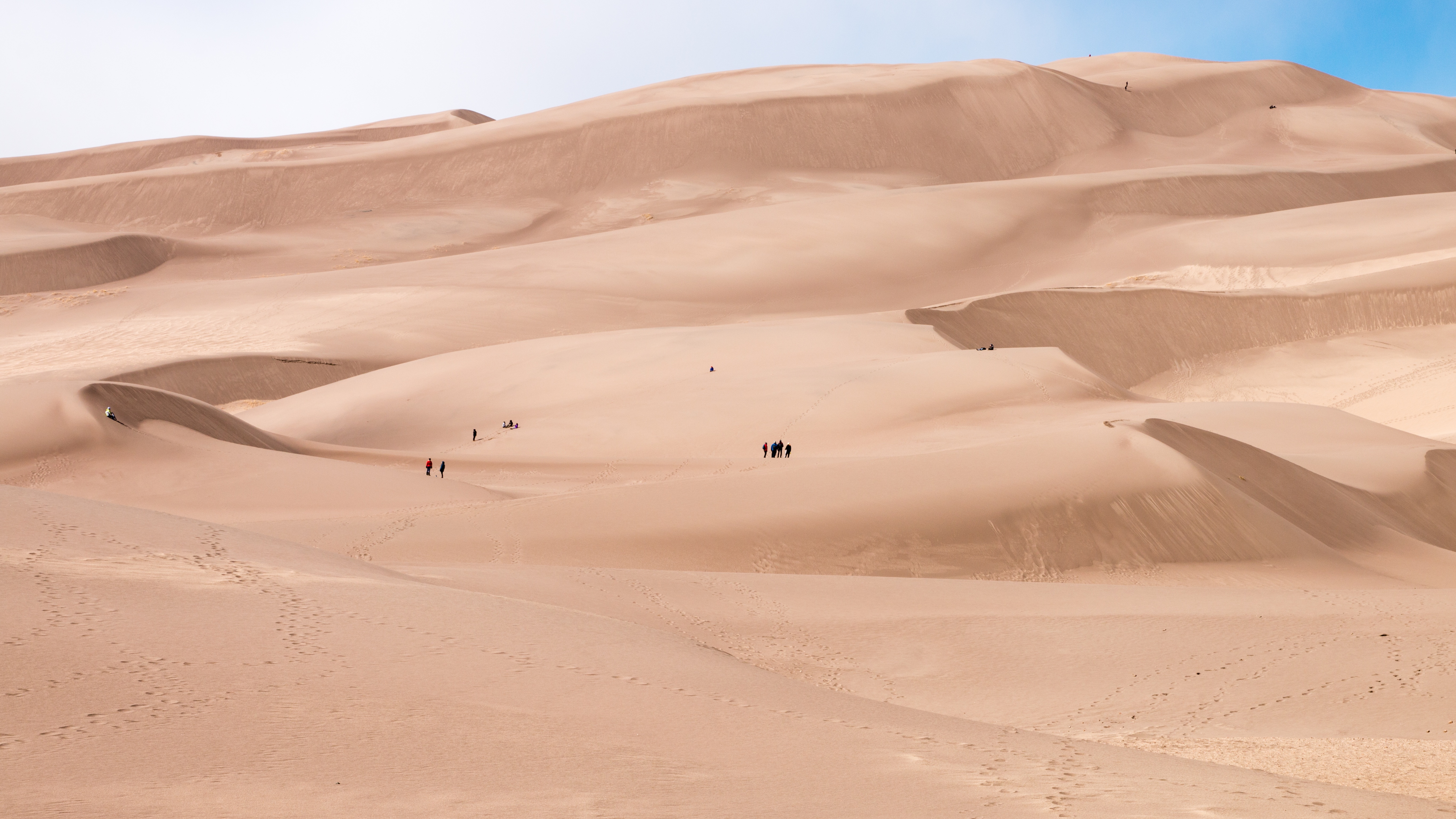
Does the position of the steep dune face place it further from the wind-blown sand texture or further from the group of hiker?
the group of hiker

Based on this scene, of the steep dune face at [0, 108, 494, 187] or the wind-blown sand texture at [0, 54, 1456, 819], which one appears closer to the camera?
the wind-blown sand texture at [0, 54, 1456, 819]

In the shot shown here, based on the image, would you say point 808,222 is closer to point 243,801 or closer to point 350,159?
point 350,159

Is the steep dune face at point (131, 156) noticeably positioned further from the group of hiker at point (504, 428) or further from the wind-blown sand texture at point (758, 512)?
the group of hiker at point (504, 428)

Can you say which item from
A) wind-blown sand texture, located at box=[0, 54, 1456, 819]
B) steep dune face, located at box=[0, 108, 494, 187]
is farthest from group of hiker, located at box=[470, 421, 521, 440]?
steep dune face, located at box=[0, 108, 494, 187]

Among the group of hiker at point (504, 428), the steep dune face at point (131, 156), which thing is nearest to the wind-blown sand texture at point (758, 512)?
the group of hiker at point (504, 428)

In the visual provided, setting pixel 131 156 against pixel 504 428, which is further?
pixel 131 156

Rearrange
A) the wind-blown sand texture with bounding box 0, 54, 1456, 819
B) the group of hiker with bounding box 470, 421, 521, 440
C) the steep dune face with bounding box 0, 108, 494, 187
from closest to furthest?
the wind-blown sand texture with bounding box 0, 54, 1456, 819, the group of hiker with bounding box 470, 421, 521, 440, the steep dune face with bounding box 0, 108, 494, 187

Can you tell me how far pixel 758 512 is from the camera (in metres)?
16.6

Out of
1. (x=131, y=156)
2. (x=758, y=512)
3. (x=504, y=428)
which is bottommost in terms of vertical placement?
(x=758, y=512)

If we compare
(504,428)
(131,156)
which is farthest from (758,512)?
(131,156)

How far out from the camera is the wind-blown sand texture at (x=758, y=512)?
19.1ft

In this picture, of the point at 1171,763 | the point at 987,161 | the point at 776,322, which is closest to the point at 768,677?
the point at 1171,763

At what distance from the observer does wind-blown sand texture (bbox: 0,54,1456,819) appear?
229 inches

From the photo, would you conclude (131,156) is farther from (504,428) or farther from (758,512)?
(758,512)
